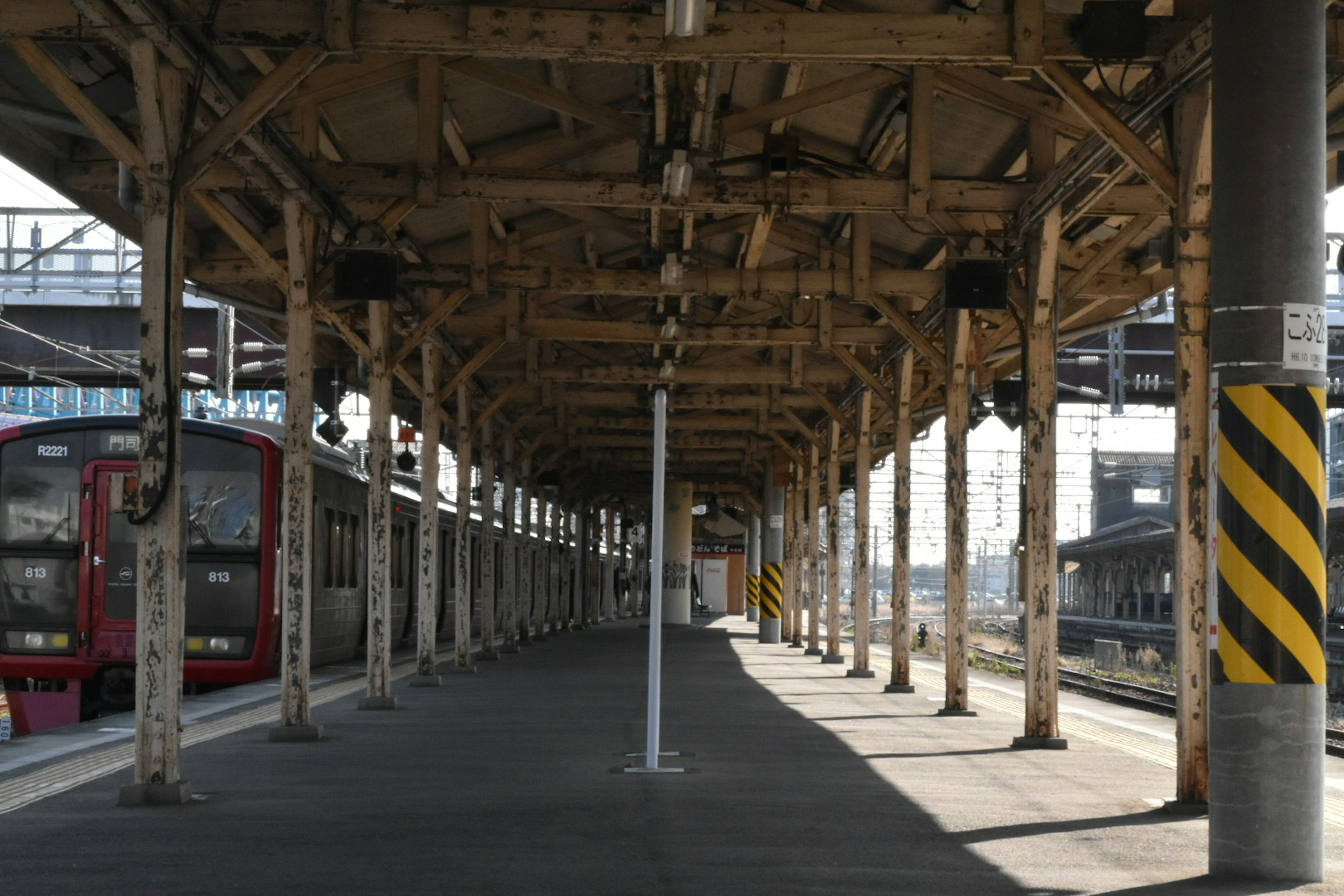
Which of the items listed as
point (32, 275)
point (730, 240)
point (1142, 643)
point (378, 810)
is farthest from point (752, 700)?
point (1142, 643)

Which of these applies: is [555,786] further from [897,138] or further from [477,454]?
[477,454]

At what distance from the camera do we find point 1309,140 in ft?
20.1

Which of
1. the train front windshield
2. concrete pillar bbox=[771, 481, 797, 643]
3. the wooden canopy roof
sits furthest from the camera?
concrete pillar bbox=[771, 481, 797, 643]

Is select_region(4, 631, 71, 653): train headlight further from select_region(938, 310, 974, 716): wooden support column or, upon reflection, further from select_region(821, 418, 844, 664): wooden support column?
select_region(821, 418, 844, 664): wooden support column

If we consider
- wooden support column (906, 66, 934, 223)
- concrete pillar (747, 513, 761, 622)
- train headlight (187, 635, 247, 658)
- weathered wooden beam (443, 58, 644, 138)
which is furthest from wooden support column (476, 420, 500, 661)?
concrete pillar (747, 513, 761, 622)

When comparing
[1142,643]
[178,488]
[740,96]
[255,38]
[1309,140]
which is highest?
[740,96]

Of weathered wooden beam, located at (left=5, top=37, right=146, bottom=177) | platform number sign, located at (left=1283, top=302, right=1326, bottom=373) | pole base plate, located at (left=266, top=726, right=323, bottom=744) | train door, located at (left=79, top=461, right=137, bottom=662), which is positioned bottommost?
pole base plate, located at (left=266, top=726, right=323, bottom=744)

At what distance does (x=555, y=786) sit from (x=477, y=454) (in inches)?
1152

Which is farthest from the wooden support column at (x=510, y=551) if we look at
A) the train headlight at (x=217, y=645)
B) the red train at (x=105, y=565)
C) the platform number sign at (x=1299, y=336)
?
the platform number sign at (x=1299, y=336)

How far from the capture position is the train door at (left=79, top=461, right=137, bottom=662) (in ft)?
44.2

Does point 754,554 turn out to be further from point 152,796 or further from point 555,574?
point 152,796

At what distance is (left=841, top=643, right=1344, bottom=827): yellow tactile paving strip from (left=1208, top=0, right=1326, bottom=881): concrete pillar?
1.81 metres

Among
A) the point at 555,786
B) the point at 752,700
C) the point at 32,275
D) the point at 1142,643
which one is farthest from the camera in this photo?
the point at 1142,643

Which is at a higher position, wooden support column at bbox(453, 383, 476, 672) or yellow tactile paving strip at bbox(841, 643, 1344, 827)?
wooden support column at bbox(453, 383, 476, 672)
